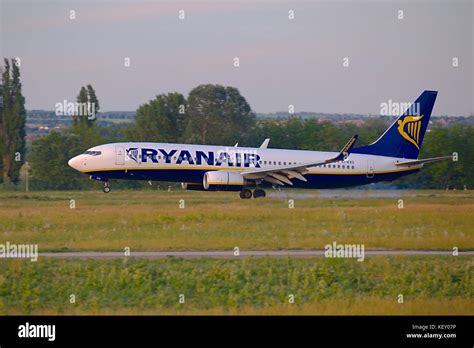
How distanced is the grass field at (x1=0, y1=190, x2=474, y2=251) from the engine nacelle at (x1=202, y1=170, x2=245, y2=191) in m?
0.86

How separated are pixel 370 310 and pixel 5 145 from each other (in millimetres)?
49938

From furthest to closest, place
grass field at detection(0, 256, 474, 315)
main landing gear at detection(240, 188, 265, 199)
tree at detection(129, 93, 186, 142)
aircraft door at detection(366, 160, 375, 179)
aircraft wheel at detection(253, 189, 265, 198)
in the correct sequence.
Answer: tree at detection(129, 93, 186, 142) < aircraft door at detection(366, 160, 375, 179) < aircraft wheel at detection(253, 189, 265, 198) < main landing gear at detection(240, 188, 265, 199) < grass field at detection(0, 256, 474, 315)

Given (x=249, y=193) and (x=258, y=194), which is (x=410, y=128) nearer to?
(x=258, y=194)

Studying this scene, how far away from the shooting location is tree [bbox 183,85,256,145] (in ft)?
250

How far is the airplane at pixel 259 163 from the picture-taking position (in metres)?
43.6

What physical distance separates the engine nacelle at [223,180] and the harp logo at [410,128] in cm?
1002

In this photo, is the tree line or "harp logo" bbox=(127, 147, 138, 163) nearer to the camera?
"harp logo" bbox=(127, 147, 138, 163)

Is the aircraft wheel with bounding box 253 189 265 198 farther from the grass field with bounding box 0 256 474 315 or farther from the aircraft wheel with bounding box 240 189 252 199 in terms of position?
the grass field with bounding box 0 256 474 315

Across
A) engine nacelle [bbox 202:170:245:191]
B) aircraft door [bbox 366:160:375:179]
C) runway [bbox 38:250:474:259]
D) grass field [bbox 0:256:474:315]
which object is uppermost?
aircraft door [bbox 366:160:375:179]

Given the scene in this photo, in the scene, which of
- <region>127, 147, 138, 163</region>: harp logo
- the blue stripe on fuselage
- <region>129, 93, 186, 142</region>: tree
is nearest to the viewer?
<region>127, 147, 138, 163</region>: harp logo

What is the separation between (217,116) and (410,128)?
34062mm

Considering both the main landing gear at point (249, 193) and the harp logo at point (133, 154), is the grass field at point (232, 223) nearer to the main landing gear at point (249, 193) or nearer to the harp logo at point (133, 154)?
the main landing gear at point (249, 193)

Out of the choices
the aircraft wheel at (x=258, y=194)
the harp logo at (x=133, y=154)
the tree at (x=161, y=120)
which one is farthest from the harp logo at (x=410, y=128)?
the tree at (x=161, y=120)

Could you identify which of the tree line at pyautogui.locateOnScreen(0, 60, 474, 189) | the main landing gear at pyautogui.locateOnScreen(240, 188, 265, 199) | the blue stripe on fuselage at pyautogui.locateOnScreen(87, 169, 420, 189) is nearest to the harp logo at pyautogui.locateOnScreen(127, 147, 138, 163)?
the blue stripe on fuselage at pyautogui.locateOnScreen(87, 169, 420, 189)
